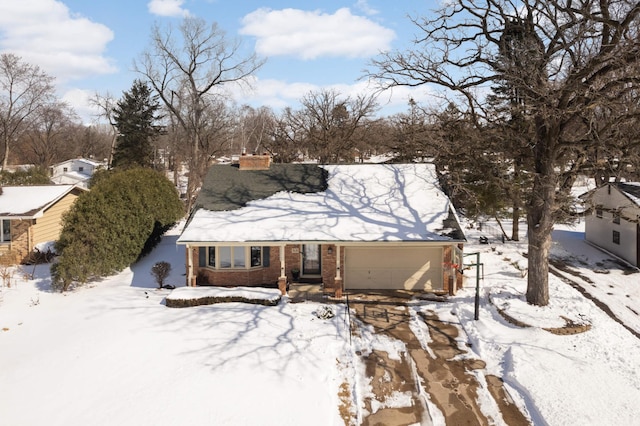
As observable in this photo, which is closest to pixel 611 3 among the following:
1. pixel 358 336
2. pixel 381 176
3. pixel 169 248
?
pixel 381 176

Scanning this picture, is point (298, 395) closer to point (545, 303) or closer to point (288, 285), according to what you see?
point (288, 285)

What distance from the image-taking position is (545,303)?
1395 centimetres

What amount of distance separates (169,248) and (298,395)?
50.4 ft

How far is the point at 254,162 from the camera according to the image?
2019 centimetres

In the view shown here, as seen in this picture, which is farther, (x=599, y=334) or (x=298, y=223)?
(x=298, y=223)

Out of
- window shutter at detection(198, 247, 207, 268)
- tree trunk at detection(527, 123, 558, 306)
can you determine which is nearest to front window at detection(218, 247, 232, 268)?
window shutter at detection(198, 247, 207, 268)

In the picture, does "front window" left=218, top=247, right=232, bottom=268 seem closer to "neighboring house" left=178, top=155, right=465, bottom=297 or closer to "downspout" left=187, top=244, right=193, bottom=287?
"neighboring house" left=178, top=155, right=465, bottom=297

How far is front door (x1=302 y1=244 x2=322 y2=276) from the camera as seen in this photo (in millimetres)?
16969

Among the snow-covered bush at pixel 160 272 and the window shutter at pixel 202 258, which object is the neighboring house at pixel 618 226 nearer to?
the window shutter at pixel 202 258

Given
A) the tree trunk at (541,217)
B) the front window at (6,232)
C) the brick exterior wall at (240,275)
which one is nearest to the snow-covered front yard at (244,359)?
the tree trunk at (541,217)

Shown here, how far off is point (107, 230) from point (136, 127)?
3141 centimetres

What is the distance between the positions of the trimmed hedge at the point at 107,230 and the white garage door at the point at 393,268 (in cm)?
982

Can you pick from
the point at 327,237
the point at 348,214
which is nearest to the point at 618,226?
the point at 348,214

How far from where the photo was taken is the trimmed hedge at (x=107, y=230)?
53.3 ft
